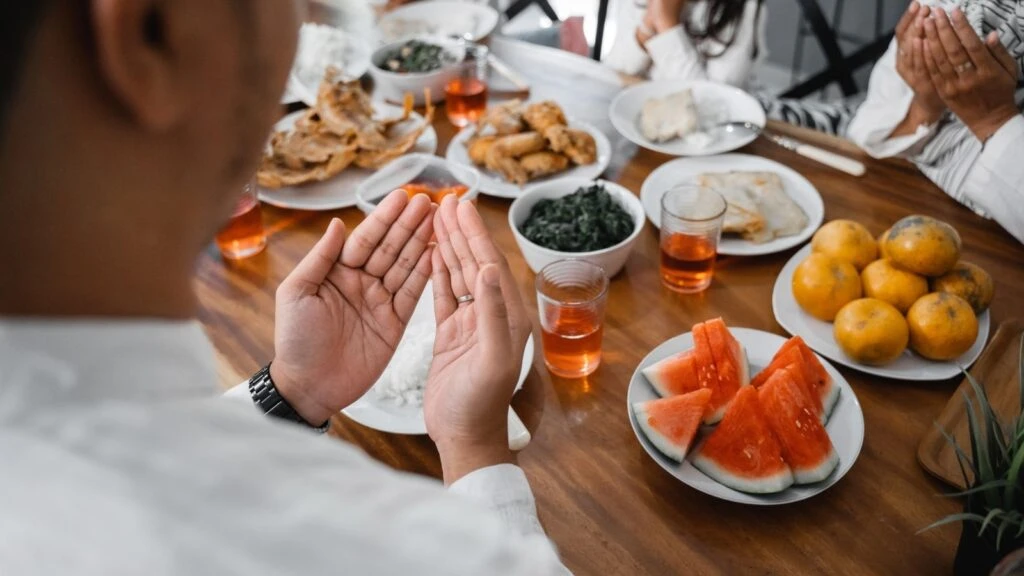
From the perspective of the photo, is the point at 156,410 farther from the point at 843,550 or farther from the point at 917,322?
the point at 917,322

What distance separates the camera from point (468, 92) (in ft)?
6.63

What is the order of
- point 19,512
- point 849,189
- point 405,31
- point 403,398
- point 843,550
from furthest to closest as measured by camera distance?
point 405,31 → point 849,189 → point 403,398 → point 843,550 → point 19,512

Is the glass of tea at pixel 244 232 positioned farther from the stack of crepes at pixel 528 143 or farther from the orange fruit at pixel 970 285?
the orange fruit at pixel 970 285

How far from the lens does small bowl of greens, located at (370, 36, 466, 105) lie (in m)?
2.09

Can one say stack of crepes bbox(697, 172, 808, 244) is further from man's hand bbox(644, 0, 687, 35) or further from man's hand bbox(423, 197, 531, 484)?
man's hand bbox(644, 0, 687, 35)

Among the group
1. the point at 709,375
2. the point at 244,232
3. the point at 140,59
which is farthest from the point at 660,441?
the point at 244,232

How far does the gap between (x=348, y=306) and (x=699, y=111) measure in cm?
116

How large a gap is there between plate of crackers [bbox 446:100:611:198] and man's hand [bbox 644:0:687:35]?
0.71m

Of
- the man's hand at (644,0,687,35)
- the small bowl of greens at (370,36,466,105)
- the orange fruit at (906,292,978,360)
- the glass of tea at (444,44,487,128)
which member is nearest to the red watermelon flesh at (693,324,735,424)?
the orange fruit at (906,292,978,360)

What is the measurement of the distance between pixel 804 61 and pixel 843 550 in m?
3.84

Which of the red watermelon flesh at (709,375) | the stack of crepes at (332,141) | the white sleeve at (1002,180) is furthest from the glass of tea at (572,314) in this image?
→ the white sleeve at (1002,180)

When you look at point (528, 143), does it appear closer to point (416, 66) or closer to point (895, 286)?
point (416, 66)

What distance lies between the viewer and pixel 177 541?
18.6 inches

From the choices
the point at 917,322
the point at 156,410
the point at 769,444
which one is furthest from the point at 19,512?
the point at 917,322
